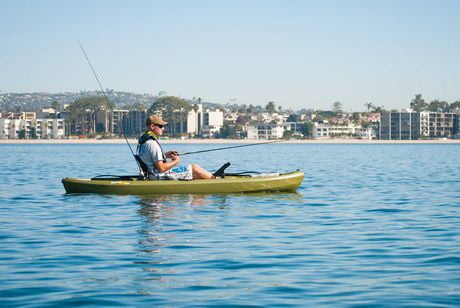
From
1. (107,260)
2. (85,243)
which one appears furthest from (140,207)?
(107,260)

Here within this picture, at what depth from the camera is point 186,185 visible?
18.6 meters

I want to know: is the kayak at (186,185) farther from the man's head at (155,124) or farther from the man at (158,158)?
the man's head at (155,124)

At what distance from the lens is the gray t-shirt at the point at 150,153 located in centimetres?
1766

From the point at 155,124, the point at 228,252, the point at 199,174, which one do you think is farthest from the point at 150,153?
the point at 228,252

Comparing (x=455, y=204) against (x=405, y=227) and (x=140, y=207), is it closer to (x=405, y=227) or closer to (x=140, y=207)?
(x=405, y=227)

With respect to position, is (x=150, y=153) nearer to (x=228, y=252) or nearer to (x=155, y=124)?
(x=155, y=124)

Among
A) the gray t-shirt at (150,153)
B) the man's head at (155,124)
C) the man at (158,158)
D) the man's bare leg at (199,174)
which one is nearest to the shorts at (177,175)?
the man at (158,158)

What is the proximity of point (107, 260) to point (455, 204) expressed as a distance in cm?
1073

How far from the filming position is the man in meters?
17.7

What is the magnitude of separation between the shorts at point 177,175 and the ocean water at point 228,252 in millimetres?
443

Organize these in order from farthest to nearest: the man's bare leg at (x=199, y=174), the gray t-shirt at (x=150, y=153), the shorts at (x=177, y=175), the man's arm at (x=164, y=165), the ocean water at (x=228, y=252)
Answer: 1. the man's bare leg at (x=199, y=174)
2. the shorts at (x=177, y=175)
3. the man's arm at (x=164, y=165)
4. the gray t-shirt at (x=150, y=153)
5. the ocean water at (x=228, y=252)

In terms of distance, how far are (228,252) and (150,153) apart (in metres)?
7.55

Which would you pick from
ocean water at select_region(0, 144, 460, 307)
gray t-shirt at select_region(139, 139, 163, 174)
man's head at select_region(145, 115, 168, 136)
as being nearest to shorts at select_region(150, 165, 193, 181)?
gray t-shirt at select_region(139, 139, 163, 174)

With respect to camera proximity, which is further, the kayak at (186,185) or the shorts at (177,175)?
the shorts at (177,175)
